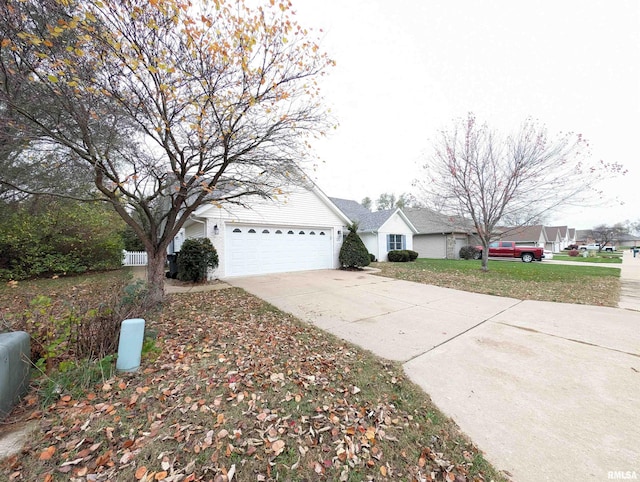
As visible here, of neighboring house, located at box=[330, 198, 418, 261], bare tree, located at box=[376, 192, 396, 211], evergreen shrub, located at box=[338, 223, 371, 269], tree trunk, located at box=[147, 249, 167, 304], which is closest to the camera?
tree trunk, located at box=[147, 249, 167, 304]

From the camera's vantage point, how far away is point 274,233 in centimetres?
1138

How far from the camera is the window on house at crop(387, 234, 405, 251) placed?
17.5 meters

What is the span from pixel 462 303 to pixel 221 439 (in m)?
6.06

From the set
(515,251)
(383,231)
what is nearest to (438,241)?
(515,251)

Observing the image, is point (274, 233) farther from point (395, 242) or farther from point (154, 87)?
point (395, 242)

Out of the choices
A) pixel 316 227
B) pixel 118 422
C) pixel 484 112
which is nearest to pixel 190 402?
pixel 118 422

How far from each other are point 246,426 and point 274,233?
31.3 ft

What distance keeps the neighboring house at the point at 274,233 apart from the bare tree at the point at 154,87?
349cm

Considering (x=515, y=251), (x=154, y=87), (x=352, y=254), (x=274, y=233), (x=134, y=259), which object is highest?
(x=154, y=87)

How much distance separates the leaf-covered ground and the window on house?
48.1 feet

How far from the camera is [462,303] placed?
630cm

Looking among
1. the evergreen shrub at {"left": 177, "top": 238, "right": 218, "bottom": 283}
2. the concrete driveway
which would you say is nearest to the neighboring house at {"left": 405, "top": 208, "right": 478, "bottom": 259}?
the concrete driveway

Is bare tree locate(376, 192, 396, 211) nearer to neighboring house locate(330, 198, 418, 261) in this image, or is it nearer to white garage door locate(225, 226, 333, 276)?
neighboring house locate(330, 198, 418, 261)

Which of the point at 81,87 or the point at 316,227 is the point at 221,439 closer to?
the point at 81,87
